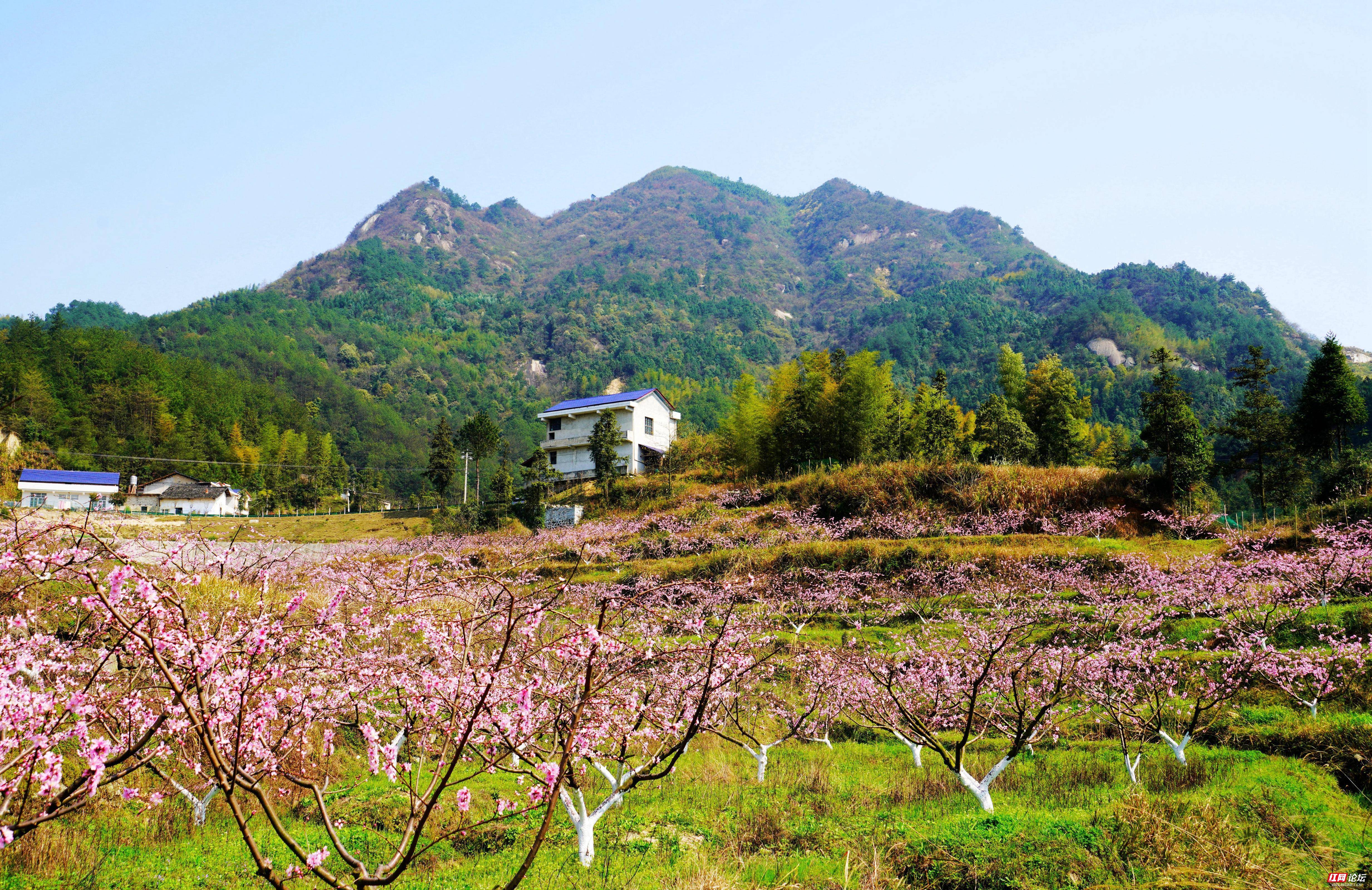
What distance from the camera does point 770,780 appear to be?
847 cm

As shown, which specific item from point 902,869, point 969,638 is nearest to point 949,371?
point 969,638

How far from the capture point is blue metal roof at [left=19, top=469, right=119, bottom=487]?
2067 inches

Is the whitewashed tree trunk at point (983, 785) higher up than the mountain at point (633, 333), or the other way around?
the mountain at point (633, 333)

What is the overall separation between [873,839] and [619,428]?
1540 inches

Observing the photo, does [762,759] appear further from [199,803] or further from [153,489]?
[153,489]

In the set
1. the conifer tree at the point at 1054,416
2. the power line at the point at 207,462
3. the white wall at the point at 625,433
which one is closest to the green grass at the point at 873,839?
the conifer tree at the point at 1054,416

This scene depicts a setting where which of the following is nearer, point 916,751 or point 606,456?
point 916,751

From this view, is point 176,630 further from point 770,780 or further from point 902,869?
point 770,780

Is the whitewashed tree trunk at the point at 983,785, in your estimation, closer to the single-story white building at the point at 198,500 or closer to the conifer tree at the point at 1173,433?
the conifer tree at the point at 1173,433

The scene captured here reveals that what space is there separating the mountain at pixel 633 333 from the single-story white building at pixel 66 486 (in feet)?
60.4

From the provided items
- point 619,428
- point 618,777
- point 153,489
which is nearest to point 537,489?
point 619,428

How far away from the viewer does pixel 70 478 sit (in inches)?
2156

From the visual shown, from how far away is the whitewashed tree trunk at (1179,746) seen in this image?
7789 millimetres

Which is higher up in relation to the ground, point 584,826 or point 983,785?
point 584,826
